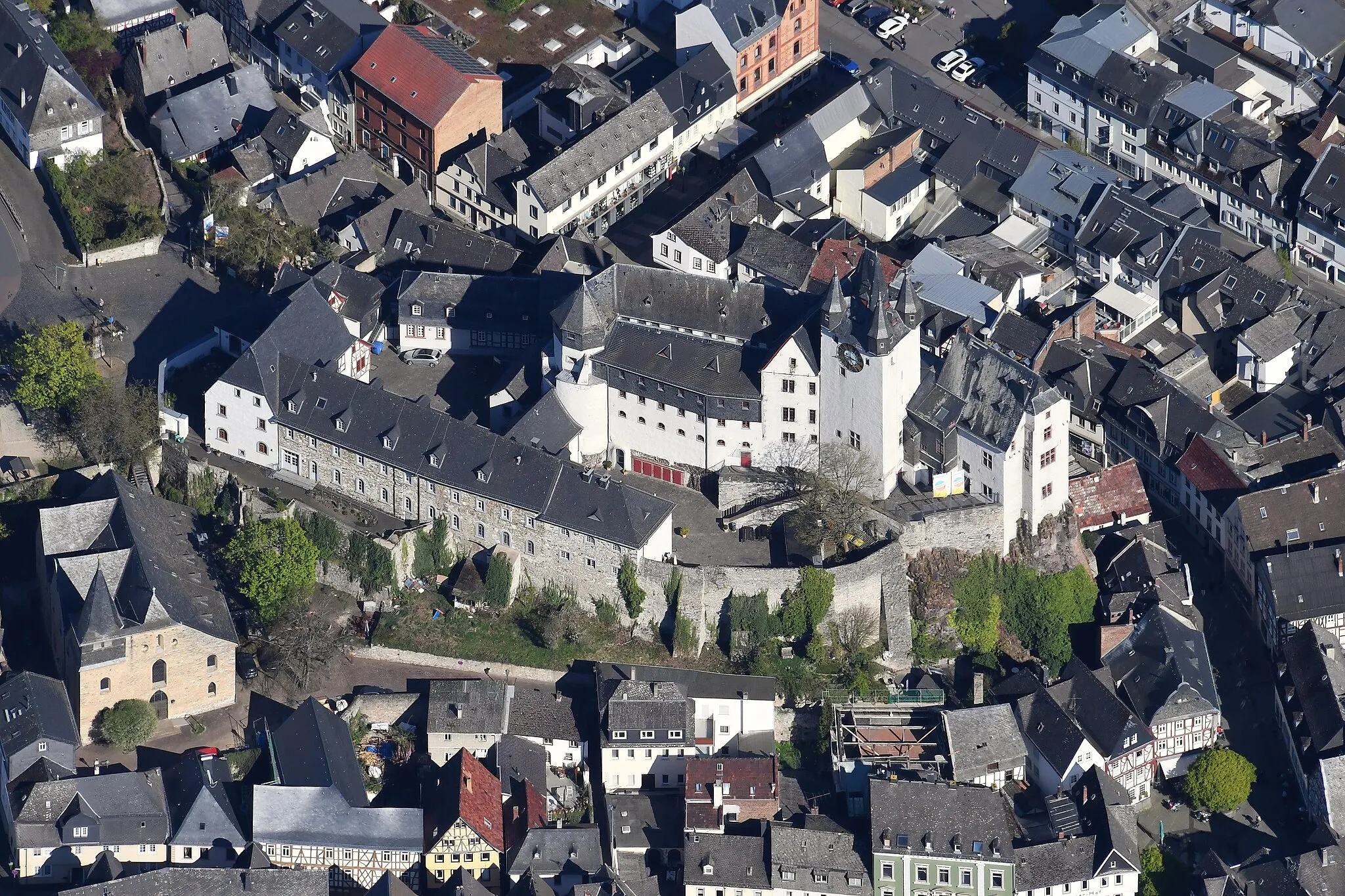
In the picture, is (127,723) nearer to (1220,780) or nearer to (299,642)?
(299,642)

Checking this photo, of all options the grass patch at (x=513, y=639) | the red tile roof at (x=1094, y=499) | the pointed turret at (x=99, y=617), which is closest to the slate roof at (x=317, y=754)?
the grass patch at (x=513, y=639)

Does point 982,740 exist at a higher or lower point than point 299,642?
lower

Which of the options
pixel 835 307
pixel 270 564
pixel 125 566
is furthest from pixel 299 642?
pixel 835 307

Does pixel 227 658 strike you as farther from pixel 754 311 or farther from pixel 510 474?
pixel 754 311

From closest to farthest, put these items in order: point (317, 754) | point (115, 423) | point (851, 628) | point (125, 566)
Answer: point (317, 754) → point (125, 566) → point (851, 628) → point (115, 423)

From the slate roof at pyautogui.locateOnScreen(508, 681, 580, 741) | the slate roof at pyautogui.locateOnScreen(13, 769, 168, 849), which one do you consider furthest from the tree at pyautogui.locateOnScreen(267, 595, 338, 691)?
the slate roof at pyautogui.locateOnScreen(13, 769, 168, 849)

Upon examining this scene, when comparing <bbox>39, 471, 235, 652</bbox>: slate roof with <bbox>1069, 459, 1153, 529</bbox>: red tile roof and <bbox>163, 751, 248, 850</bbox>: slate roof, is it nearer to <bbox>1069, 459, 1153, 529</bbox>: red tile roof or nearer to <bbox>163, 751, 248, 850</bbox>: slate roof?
<bbox>163, 751, 248, 850</bbox>: slate roof

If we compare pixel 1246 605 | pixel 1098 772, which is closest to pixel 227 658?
pixel 1098 772
